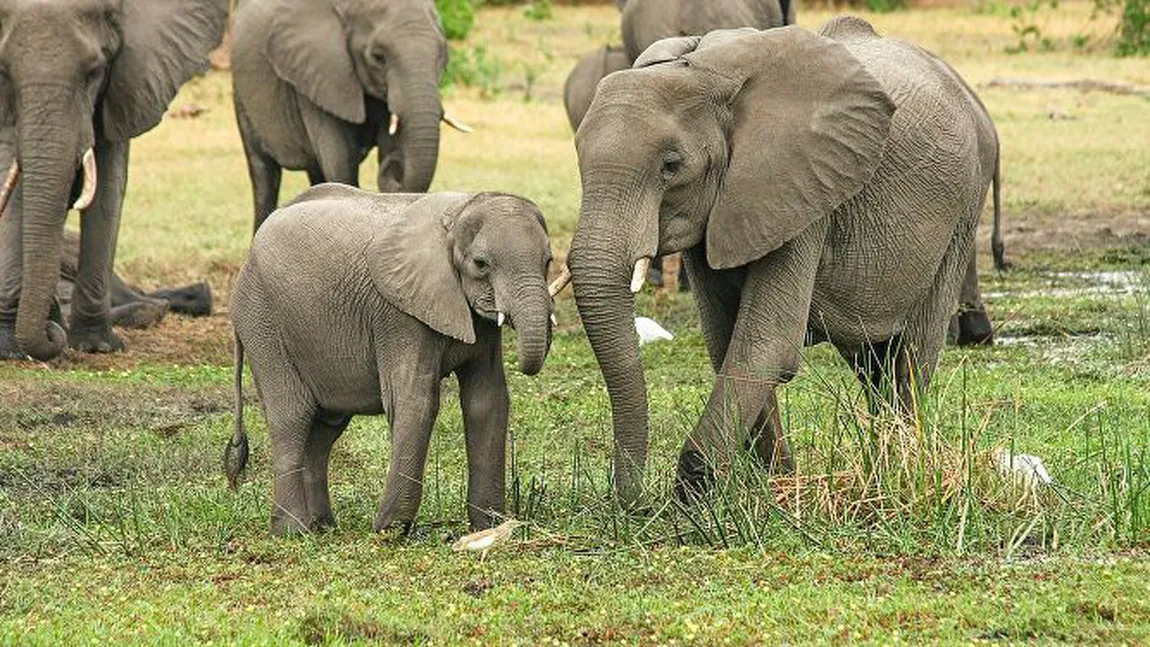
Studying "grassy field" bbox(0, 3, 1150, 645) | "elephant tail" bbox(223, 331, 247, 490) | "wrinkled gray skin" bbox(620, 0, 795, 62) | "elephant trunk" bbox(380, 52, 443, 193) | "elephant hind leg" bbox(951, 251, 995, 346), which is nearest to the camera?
"grassy field" bbox(0, 3, 1150, 645)

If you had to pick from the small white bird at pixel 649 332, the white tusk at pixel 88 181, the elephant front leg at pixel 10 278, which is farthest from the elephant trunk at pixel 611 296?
the elephant front leg at pixel 10 278

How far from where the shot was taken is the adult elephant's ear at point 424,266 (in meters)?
7.94

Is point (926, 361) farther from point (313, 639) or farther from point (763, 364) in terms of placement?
point (313, 639)

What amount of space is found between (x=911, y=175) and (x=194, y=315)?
6486mm

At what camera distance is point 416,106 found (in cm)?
1353

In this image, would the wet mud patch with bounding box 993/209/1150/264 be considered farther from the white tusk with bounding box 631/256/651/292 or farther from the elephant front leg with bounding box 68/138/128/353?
the white tusk with bounding box 631/256/651/292

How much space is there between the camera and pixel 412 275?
26.3ft

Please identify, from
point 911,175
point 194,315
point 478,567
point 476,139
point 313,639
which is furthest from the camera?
point 476,139

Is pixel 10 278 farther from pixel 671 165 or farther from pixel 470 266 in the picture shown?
pixel 671 165

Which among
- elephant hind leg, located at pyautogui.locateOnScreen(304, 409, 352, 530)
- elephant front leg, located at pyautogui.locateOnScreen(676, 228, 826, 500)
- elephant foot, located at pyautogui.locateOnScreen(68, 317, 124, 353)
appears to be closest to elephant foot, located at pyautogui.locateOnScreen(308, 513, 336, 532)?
elephant hind leg, located at pyautogui.locateOnScreen(304, 409, 352, 530)

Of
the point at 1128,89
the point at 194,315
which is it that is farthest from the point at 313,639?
the point at 1128,89

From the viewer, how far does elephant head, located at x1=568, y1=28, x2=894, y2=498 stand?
7.79m

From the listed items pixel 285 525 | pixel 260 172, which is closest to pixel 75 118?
pixel 260 172

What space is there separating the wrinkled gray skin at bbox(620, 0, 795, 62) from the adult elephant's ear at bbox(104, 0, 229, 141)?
3120 millimetres
